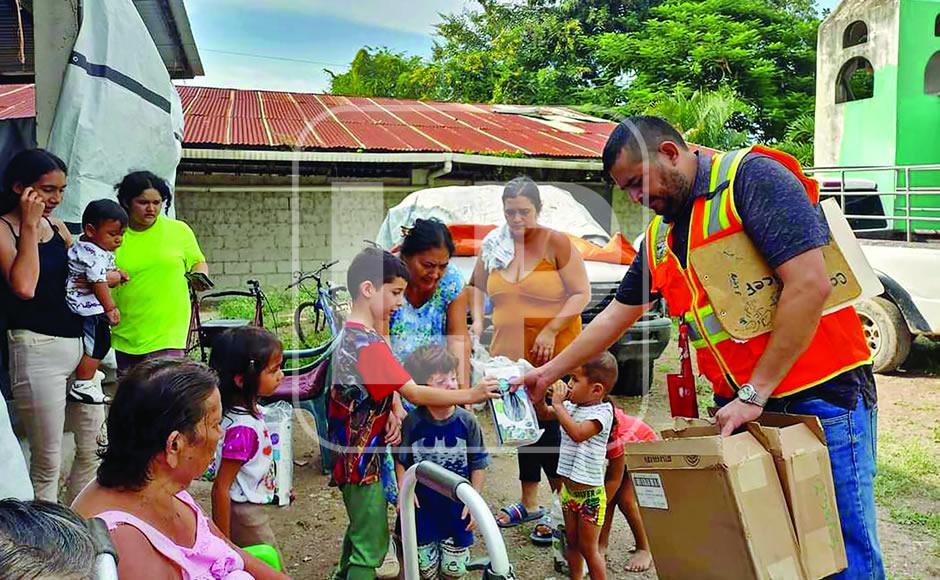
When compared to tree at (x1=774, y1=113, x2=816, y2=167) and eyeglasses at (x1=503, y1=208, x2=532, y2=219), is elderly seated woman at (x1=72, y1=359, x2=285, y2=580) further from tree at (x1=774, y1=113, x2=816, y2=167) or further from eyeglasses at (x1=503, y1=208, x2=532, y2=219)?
tree at (x1=774, y1=113, x2=816, y2=167)

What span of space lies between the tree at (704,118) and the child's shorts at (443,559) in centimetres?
1311

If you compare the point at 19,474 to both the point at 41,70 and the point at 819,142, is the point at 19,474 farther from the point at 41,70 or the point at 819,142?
the point at 819,142

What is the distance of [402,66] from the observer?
104ft

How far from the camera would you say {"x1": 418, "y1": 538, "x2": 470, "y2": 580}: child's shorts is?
3221mm

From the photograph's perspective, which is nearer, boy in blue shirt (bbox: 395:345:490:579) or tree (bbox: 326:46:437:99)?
boy in blue shirt (bbox: 395:345:490:579)

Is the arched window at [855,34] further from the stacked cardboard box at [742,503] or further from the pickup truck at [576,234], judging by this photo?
the stacked cardboard box at [742,503]

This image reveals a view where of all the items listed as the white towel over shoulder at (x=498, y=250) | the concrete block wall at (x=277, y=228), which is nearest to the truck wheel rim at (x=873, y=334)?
the white towel over shoulder at (x=498, y=250)

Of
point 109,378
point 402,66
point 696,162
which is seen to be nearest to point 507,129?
point 109,378

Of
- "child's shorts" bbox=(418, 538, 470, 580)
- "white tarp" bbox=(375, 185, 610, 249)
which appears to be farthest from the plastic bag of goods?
"white tarp" bbox=(375, 185, 610, 249)

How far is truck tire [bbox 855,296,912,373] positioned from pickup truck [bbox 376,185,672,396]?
225cm

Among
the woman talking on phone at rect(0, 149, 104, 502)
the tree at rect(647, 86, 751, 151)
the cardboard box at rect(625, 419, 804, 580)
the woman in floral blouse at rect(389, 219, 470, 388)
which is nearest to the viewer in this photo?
the cardboard box at rect(625, 419, 804, 580)

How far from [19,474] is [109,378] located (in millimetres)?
3025

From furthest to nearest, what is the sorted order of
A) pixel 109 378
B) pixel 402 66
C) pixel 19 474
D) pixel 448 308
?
pixel 402 66, pixel 109 378, pixel 448 308, pixel 19 474

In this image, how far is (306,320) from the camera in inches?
368
